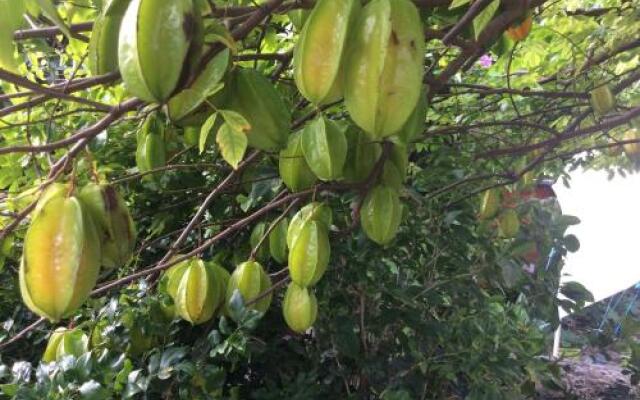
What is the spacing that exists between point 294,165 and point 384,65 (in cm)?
61

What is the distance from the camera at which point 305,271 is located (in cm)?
149

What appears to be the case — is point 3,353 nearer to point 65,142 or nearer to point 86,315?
point 86,315

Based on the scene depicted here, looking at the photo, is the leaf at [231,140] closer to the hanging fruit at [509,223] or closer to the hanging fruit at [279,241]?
the hanging fruit at [279,241]

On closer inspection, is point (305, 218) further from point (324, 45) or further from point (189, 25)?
point (189, 25)

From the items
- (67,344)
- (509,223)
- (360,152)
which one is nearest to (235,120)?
(360,152)

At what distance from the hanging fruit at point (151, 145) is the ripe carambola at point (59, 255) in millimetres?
566

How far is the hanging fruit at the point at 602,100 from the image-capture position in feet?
6.81

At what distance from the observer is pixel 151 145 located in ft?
5.07

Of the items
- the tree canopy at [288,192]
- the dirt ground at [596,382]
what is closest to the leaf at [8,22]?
the tree canopy at [288,192]

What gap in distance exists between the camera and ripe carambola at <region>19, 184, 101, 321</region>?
36.9 inches

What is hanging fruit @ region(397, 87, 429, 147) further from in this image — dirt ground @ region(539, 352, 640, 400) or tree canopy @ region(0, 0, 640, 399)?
dirt ground @ region(539, 352, 640, 400)

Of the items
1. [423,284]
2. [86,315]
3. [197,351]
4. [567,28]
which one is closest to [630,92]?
[567,28]

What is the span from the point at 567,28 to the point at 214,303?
181 cm

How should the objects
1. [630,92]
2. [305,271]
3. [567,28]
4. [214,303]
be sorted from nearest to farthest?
1. [305,271]
2. [214,303]
3. [567,28]
4. [630,92]
